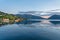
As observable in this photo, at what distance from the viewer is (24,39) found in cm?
1678

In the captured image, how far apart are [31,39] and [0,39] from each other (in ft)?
10.8

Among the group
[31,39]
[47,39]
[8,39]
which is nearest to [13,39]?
[8,39]

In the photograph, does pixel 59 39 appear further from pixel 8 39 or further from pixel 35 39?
pixel 8 39

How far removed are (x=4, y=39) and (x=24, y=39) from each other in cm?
210

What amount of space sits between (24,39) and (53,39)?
305 centimetres

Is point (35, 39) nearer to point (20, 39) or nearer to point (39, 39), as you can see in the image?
point (39, 39)

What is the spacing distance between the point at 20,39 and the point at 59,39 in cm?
407

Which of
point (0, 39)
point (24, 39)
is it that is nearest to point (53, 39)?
point (24, 39)

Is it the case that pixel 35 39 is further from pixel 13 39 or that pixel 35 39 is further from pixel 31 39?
pixel 13 39

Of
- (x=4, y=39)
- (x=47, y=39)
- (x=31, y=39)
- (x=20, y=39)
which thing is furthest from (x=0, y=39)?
(x=47, y=39)

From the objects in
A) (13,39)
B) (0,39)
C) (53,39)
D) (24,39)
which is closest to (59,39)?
(53,39)

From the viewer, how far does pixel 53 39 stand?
16.5 metres

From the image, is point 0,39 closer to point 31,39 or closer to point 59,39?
point 31,39

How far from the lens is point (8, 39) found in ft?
54.3
